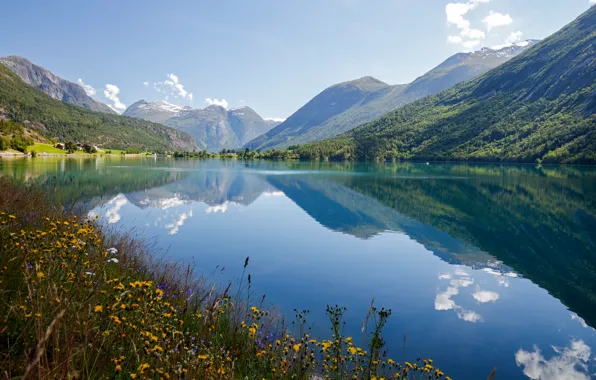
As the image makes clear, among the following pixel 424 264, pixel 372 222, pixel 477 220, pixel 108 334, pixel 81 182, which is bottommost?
pixel 424 264

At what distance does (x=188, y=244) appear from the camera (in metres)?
22.8

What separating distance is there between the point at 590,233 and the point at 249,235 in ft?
82.3

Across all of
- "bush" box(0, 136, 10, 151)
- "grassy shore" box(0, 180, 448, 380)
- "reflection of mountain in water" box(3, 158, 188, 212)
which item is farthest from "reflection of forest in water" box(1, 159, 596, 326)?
"bush" box(0, 136, 10, 151)

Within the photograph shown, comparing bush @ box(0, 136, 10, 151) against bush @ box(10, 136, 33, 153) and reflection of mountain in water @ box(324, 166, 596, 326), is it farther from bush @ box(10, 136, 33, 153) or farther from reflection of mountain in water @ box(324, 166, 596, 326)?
reflection of mountain in water @ box(324, 166, 596, 326)

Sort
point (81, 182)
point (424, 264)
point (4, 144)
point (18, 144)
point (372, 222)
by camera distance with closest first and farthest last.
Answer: point (424, 264) → point (372, 222) → point (81, 182) → point (4, 144) → point (18, 144)

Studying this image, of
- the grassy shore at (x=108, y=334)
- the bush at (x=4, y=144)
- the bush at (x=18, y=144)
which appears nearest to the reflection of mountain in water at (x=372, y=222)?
the grassy shore at (x=108, y=334)

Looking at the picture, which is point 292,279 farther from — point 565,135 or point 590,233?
point 565,135

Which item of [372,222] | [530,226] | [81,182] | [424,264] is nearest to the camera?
[424,264]

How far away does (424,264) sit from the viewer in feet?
67.9

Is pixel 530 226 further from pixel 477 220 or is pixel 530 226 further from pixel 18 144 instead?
pixel 18 144

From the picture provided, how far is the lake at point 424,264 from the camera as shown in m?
11.8

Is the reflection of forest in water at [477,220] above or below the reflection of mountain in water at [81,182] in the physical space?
below

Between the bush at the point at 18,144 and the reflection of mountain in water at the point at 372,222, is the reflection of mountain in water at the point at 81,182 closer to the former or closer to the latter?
the reflection of mountain in water at the point at 372,222

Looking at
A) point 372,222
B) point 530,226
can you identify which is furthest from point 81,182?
point 530,226
